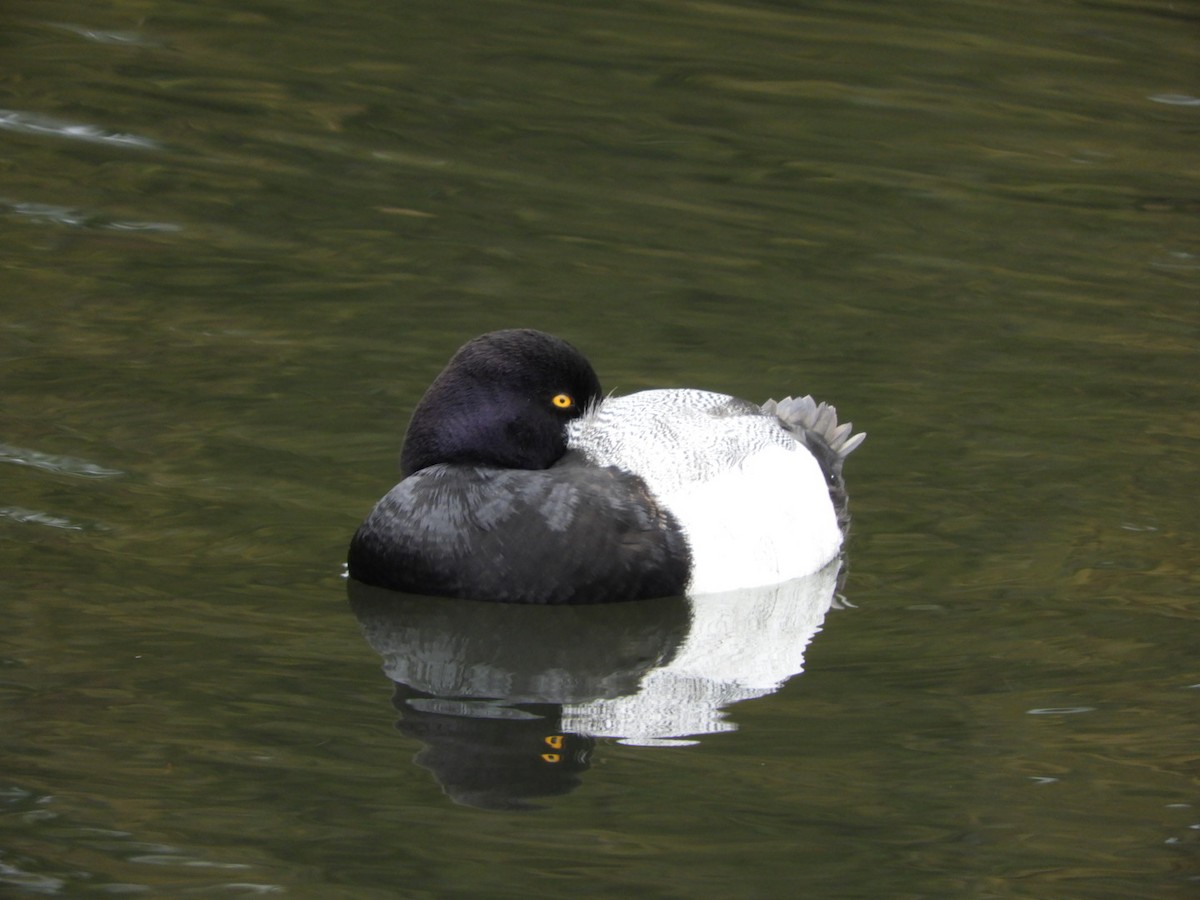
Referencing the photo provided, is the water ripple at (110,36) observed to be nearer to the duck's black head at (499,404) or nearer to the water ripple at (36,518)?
the water ripple at (36,518)

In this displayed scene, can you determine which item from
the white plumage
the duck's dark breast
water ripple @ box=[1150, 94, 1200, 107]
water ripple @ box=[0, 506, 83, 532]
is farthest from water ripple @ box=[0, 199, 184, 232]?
water ripple @ box=[1150, 94, 1200, 107]

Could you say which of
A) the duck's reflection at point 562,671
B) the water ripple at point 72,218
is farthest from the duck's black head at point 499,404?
the water ripple at point 72,218

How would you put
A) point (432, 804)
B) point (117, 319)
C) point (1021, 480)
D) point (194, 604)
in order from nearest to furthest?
point (432, 804) < point (194, 604) < point (1021, 480) < point (117, 319)

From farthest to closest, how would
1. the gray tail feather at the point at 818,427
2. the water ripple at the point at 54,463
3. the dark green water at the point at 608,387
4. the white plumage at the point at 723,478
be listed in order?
the gray tail feather at the point at 818,427, the water ripple at the point at 54,463, the white plumage at the point at 723,478, the dark green water at the point at 608,387

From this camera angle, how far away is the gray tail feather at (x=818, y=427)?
8469 mm

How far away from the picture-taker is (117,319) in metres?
9.78

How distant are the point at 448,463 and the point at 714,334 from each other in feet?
9.62

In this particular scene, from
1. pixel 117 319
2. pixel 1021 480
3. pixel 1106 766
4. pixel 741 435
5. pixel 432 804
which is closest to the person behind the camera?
pixel 432 804

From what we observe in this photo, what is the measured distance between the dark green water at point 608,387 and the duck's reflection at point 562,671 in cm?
3

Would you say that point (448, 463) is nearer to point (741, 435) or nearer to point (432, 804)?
point (741, 435)

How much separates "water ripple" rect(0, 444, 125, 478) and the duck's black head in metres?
1.45

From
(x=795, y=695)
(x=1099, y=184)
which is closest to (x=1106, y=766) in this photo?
(x=795, y=695)

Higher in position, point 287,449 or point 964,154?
point 964,154

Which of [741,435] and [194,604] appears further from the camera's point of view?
[741,435]
